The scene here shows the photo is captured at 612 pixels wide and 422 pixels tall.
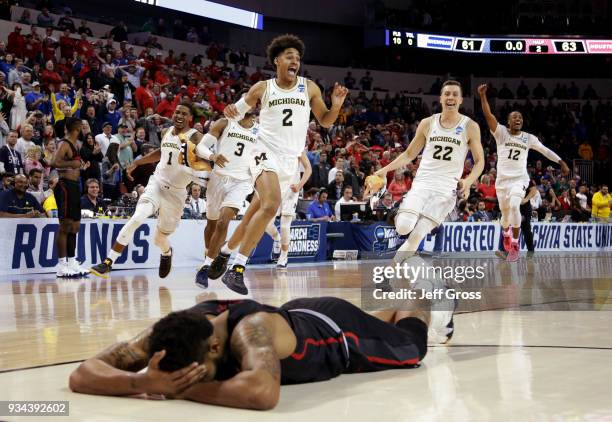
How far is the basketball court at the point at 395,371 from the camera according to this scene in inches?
137

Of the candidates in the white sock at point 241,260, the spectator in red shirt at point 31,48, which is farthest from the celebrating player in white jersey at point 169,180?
the spectator in red shirt at point 31,48

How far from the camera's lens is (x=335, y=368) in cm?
418

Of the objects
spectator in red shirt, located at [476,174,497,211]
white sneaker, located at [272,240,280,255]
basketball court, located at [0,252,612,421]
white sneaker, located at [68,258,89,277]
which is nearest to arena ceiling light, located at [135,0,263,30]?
spectator in red shirt, located at [476,174,497,211]

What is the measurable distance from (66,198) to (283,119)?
4.58 m

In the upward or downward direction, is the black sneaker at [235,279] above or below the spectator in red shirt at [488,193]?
below

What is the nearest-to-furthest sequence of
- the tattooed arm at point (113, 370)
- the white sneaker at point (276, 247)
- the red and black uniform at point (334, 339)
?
the tattooed arm at point (113, 370)
the red and black uniform at point (334, 339)
the white sneaker at point (276, 247)

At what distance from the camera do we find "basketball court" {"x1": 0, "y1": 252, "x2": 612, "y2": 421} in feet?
11.4

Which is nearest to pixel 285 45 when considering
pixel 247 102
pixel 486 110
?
pixel 247 102

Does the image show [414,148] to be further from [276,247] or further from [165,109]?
[165,109]

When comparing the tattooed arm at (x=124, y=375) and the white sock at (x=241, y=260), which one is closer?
the tattooed arm at (x=124, y=375)

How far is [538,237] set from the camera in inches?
904

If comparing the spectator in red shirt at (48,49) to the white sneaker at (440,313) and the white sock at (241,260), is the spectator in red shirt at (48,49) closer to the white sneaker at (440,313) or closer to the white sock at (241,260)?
the white sock at (241,260)

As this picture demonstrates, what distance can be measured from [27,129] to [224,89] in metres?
9.96

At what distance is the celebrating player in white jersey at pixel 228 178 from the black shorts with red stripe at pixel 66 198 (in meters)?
2.02
